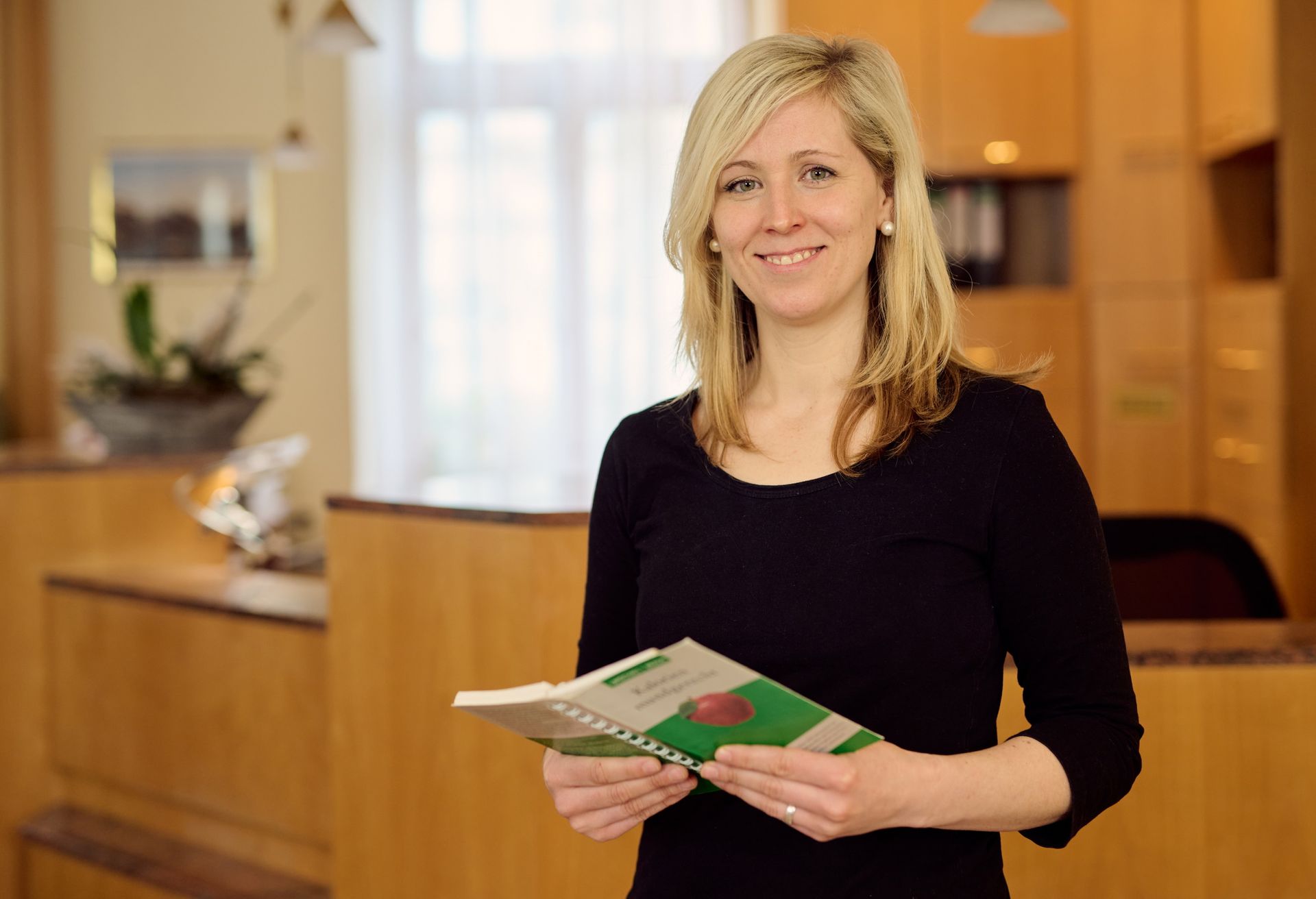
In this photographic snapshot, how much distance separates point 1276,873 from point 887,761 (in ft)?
3.39

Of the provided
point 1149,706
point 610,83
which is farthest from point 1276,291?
point 610,83

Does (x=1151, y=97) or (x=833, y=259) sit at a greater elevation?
(x=1151, y=97)

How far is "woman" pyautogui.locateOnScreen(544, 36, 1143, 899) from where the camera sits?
3.70 ft

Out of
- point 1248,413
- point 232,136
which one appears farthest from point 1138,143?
point 232,136

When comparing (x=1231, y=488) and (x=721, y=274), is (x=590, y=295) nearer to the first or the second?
(x=1231, y=488)

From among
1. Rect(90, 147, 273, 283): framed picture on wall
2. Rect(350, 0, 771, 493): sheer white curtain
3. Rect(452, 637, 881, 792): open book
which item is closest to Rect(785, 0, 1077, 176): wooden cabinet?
Rect(350, 0, 771, 493): sheer white curtain

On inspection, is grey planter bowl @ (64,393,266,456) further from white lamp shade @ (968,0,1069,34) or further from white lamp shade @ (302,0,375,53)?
white lamp shade @ (968,0,1069,34)

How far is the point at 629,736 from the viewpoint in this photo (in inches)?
40.6

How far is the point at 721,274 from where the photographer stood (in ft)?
4.73

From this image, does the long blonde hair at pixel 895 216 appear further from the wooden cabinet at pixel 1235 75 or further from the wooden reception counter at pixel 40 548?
the wooden cabinet at pixel 1235 75

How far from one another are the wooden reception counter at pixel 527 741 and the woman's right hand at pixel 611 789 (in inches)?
28.9

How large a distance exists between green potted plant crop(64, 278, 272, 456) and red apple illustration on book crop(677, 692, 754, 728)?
2468 mm

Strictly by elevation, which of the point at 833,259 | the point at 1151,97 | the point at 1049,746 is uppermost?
the point at 1151,97

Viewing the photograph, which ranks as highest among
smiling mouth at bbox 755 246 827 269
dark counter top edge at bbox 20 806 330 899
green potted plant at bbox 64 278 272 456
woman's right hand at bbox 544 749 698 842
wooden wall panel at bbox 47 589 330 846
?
smiling mouth at bbox 755 246 827 269
